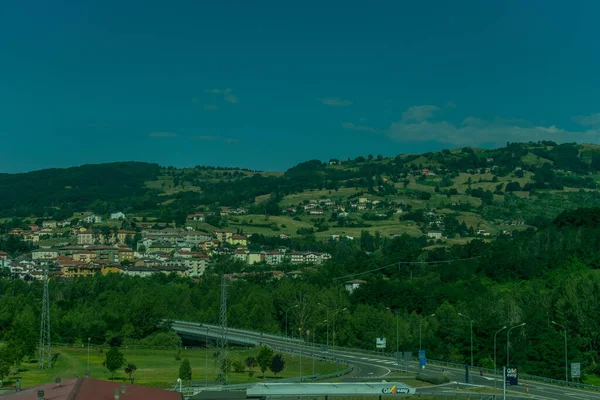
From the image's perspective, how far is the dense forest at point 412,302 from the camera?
81562 millimetres

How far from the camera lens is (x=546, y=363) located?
235 feet

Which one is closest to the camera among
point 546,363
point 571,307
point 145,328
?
point 546,363

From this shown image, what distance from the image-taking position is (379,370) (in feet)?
225

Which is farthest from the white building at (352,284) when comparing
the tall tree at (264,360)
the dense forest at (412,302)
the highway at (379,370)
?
the tall tree at (264,360)

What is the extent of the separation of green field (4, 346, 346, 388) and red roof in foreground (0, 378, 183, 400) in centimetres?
2537

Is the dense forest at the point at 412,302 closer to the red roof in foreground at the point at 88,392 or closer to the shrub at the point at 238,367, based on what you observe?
the shrub at the point at 238,367

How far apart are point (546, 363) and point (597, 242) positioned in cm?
5663

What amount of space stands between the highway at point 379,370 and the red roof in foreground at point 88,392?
85.0 feet

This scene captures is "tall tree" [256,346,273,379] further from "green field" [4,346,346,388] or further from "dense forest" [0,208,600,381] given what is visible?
"dense forest" [0,208,600,381]

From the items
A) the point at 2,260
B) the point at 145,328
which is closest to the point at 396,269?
the point at 145,328

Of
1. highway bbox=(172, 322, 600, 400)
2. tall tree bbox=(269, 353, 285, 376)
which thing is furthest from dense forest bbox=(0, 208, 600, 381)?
tall tree bbox=(269, 353, 285, 376)

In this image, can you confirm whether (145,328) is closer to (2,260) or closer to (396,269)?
(396,269)

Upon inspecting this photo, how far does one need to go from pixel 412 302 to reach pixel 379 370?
4290 cm

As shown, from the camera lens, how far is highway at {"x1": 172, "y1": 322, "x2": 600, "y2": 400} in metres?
54.1
